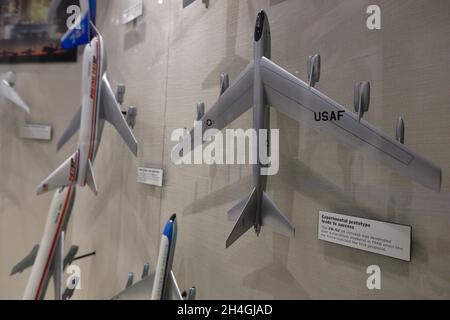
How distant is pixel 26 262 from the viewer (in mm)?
1138

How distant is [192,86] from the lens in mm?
1117

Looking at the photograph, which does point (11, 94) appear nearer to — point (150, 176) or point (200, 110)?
point (150, 176)

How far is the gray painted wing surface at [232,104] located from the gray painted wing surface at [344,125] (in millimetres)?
52

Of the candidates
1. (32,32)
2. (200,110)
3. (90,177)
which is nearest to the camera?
(200,110)

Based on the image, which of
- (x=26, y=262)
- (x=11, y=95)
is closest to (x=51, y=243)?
(x=26, y=262)

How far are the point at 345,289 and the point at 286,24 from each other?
0.71 meters

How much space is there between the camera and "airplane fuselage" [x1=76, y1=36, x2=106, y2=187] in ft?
3.52

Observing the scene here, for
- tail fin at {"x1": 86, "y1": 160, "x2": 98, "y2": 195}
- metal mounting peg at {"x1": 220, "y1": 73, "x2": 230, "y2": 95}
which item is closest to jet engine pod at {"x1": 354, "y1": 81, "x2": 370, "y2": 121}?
metal mounting peg at {"x1": 220, "y1": 73, "x2": 230, "y2": 95}

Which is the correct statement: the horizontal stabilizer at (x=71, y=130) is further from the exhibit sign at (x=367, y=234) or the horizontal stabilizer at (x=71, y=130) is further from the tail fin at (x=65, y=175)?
the exhibit sign at (x=367, y=234)

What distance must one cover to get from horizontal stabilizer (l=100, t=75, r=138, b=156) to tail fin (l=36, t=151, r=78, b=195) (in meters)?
0.16

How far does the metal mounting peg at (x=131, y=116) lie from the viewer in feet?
3.89

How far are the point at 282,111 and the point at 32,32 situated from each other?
3.23ft

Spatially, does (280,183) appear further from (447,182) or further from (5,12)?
(5,12)

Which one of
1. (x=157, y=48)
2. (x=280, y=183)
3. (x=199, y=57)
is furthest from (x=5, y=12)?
(x=280, y=183)
